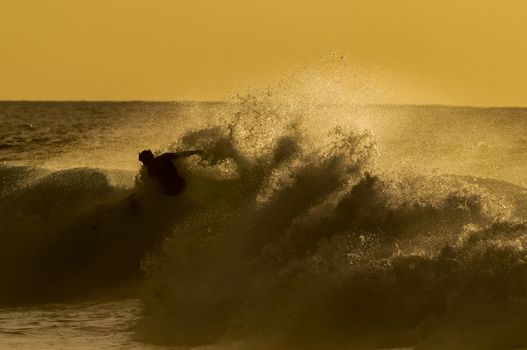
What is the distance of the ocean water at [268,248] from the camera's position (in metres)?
13.3

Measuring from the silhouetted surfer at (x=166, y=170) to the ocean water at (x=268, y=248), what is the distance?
0.19 m

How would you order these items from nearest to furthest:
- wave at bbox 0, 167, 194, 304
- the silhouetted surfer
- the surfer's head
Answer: wave at bbox 0, 167, 194, 304 < the surfer's head < the silhouetted surfer

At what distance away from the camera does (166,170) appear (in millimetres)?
19875

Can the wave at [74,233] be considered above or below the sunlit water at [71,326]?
above

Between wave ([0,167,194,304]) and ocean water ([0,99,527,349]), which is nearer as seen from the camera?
ocean water ([0,99,527,349])

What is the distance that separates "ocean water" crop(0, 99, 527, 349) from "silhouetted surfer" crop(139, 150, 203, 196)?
188mm

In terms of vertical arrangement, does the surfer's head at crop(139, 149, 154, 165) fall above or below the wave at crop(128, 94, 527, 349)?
above

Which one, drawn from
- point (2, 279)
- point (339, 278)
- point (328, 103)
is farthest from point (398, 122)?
point (339, 278)

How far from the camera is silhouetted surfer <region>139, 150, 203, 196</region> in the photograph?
19.3 meters

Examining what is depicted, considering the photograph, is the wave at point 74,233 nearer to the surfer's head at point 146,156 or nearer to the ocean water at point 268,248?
the ocean water at point 268,248

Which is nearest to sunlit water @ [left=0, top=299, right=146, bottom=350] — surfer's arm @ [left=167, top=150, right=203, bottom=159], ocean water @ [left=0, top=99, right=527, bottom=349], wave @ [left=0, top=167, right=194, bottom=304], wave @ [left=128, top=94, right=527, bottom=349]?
ocean water @ [left=0, top=99, right=527, bottom=349]

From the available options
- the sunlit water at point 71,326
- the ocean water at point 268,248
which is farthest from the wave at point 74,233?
the sunlit water at point 71,326

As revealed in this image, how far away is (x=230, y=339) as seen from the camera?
45.3ft

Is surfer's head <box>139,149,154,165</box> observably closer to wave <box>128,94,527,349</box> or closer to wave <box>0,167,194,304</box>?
wave <box>0,167,194,304</box>
